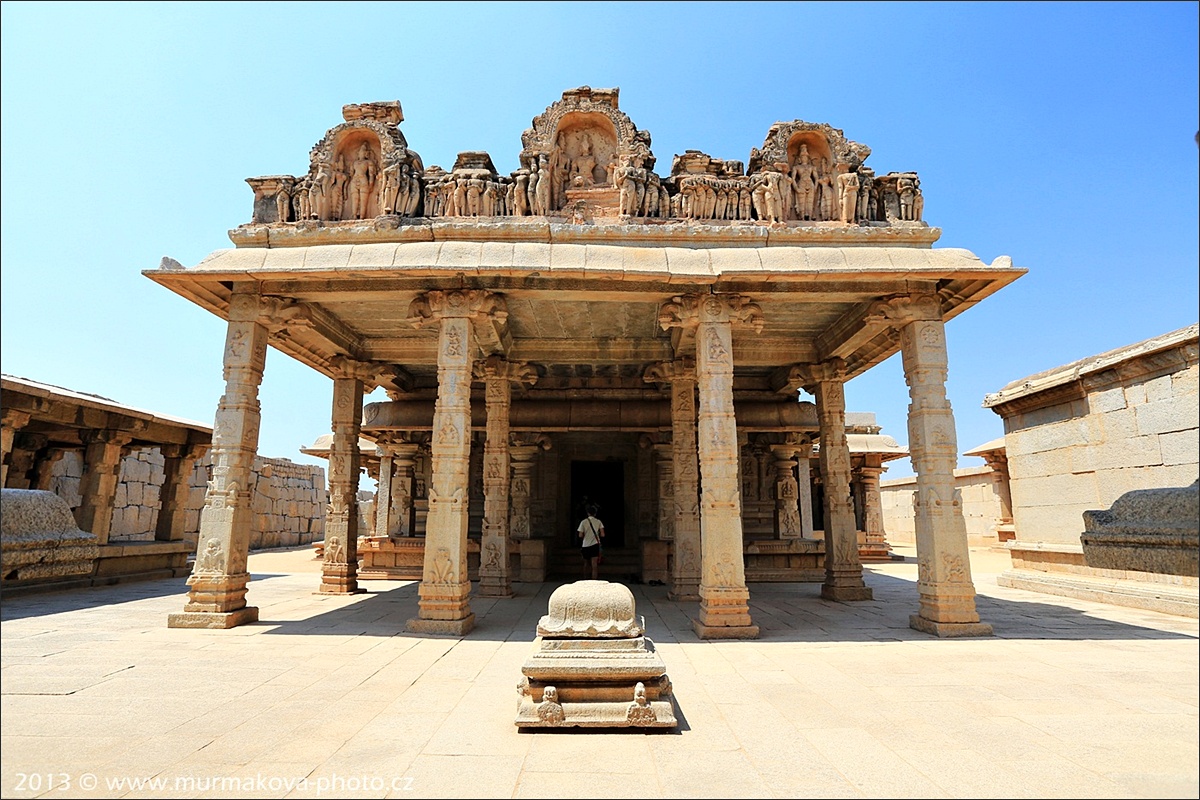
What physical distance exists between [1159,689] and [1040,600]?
6.02 meters

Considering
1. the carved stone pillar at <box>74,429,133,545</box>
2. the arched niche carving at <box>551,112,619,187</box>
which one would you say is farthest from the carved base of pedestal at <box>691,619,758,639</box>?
the carved stone pillar at <box>74,429,133,545</box>

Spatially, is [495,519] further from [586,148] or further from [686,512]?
[586,148]

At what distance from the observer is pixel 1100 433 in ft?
33.4

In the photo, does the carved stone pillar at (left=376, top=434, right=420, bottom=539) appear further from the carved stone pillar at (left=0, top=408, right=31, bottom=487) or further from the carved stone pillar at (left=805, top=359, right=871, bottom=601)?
the carved stone pillar at (left=805, top=359, right=871, bottom=601)

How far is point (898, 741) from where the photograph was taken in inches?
145

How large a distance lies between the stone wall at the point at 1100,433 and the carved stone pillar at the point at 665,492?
266 inches

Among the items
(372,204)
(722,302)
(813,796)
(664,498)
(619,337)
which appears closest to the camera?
(813,796)

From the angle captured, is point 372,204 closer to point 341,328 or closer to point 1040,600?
point 341,328

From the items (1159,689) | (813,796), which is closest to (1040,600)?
(1159,689)

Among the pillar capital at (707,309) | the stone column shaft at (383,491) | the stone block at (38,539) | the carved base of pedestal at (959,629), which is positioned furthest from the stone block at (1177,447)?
the stone column shaft at (383,491)

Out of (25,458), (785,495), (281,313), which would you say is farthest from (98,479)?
(785,495)

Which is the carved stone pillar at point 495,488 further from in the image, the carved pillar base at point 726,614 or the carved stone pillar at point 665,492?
the carved pillar base at point 726,614

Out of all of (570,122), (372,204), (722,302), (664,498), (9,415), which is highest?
(570,122)

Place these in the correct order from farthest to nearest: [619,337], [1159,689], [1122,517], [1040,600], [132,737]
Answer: [619,337], [1040,600], [1159,689], [132,737], [1122,517]
